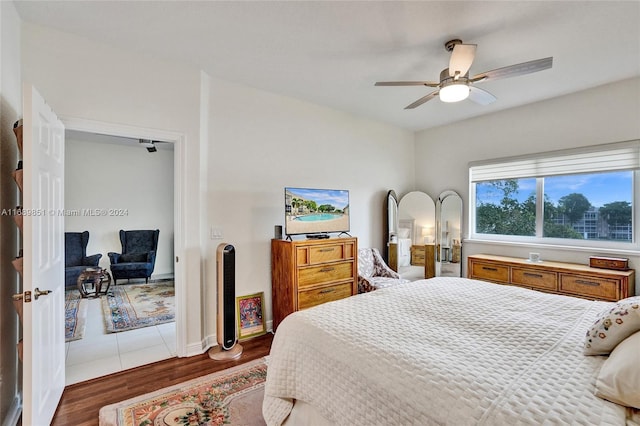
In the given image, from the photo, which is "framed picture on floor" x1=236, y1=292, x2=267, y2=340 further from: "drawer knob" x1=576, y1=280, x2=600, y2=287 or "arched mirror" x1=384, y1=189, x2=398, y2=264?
"drawer knob" x1=576, y1=280, x2=600, y2=287

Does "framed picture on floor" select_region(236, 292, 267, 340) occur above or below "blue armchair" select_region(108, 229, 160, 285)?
below

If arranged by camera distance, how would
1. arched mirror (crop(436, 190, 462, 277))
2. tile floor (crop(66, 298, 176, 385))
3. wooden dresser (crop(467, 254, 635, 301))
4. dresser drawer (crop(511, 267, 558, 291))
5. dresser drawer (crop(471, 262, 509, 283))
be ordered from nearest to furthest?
1. tile floor (crop(66, 298, 176, 385))
2. wooden dresser (crop(467, 254, 635, 301))
3. dresser drawer (crop(511, 267, 558, 291))
4. dresser drawer (crop(471, 262, 509, 283))
5. arched mirror (crop(436, 190, 462, 277))

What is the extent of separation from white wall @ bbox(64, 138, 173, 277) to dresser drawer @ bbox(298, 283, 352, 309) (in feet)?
13.8

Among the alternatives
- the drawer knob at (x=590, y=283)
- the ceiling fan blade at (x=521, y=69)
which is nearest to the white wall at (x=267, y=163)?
the ceiling fan blade at (x=521, y=69)

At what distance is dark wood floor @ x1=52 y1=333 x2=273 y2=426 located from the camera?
78.7 inches

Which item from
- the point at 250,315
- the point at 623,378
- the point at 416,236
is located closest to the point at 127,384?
the point at 250,315

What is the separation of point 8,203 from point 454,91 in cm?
311

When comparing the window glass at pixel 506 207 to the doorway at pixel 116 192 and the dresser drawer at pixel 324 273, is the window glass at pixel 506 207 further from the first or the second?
the doorway at pixel 116 192

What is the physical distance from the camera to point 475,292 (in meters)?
2.24

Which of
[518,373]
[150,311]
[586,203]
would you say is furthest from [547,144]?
[150,311]

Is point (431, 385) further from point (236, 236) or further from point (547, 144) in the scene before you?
point (547, 144)

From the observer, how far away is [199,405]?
205 cm

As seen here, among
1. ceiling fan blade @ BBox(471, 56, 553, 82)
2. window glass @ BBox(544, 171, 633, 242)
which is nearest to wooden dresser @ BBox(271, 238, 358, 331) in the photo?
ceiling fan blade @ BBox(471, 56, 553, 82)

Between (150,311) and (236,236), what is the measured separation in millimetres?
1951
